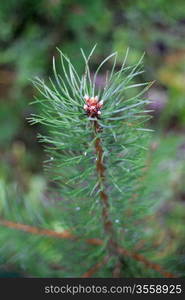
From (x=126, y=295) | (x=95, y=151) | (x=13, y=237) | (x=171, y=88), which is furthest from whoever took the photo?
(x=171, y=88)

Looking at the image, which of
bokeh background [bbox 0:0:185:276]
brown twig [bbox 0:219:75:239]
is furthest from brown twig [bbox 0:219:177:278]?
bokeh background [bbox 0:0:185:276]

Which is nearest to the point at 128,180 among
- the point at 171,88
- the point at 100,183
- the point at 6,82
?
the point at 100,183

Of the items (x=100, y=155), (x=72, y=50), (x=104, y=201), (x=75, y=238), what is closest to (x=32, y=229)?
(x=75, y=238)

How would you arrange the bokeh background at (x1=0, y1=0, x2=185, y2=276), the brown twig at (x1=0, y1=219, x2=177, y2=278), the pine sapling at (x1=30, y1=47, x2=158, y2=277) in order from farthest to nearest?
the bokeh background at (x1=0, y1=0, x2=185, y2=276) < the brown twig at (x1=0, y1=219, x2=177, y2=278) < the pine sapling at (x1=30, y1=47, x2=158, y2=277)

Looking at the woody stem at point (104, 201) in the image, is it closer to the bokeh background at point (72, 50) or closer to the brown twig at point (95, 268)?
the brown twig at point (95, 268)

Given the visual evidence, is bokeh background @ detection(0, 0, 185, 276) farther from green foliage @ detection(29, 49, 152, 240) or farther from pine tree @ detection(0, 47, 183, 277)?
green foliage @ detection(29, 49, 152, 240)

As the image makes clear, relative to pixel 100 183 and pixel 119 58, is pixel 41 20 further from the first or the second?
pixel 100 183
